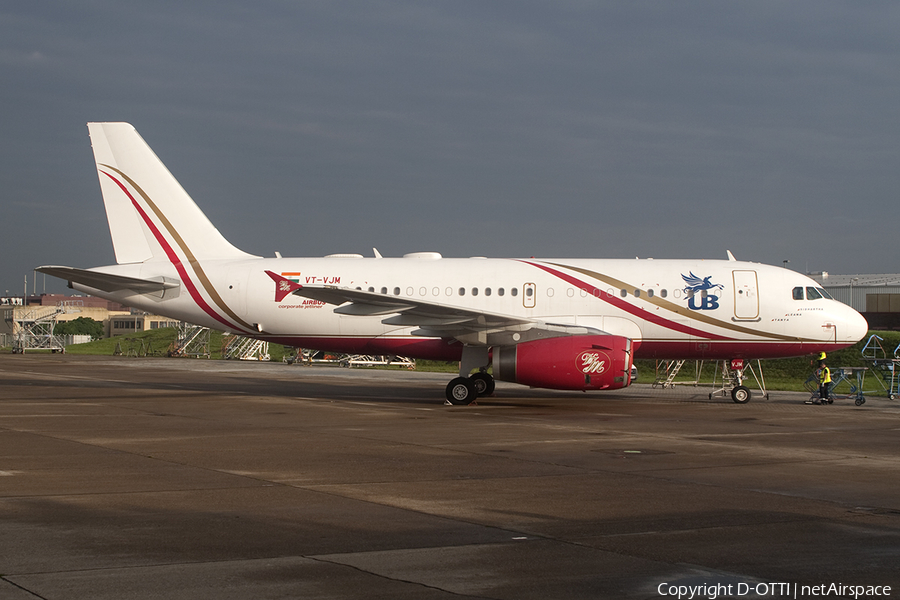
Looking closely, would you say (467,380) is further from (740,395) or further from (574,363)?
(740,395)

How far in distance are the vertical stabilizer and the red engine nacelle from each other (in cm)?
937

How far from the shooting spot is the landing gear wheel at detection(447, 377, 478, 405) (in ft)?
70.6

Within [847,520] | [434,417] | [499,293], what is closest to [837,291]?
[499,293]

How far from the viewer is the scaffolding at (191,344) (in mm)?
63228

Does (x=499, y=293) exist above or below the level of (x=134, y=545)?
above

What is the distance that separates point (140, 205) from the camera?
23.9 meters

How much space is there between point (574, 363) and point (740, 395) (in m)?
6.61

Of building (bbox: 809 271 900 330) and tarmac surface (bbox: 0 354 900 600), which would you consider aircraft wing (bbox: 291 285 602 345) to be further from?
building (bbox: 809 271 900 330)

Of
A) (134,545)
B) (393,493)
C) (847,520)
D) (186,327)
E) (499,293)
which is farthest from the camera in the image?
(186,327)

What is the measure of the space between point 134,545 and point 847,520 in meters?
6.50

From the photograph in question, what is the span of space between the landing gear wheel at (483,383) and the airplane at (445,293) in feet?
0.16

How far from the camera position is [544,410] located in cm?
2078

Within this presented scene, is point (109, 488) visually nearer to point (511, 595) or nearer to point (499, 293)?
point (511, 595)

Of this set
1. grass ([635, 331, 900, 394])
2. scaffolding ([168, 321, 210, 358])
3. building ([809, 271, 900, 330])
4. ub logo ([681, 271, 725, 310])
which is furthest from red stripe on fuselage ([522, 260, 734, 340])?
building ([809, 271, 900, 330])
